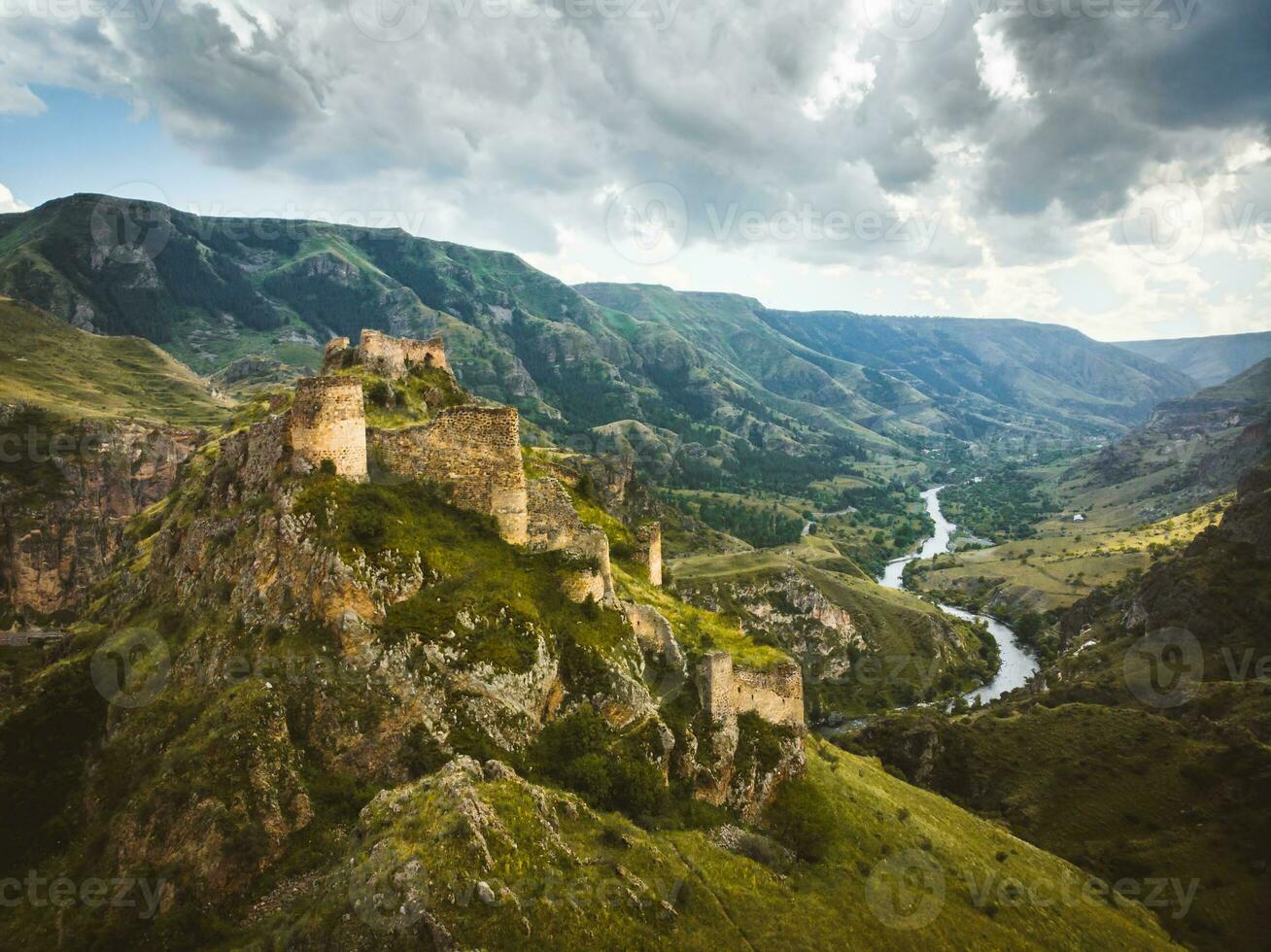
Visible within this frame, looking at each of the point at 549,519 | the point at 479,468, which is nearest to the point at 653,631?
the point at 549,519

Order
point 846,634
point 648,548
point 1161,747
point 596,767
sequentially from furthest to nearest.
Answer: point 846,634 → point 1161,747 → point 648,548 → point 596,767

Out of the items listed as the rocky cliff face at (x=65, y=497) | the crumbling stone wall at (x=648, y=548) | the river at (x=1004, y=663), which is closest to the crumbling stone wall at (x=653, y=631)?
the crumbling stone wall at (x=648, y=548)

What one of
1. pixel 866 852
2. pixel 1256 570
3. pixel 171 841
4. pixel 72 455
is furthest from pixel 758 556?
pixel 171 841

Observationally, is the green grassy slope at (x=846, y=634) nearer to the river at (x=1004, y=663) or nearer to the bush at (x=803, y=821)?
the river at (x=1004, y=663)

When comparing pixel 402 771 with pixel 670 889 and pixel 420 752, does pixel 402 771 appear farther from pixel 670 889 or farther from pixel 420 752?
pixel 670 889

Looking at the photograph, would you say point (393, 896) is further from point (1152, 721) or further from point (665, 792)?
point (1152, 721)

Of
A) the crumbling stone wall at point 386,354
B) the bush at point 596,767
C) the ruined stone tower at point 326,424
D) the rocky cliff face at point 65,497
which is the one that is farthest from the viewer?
the rocky cliff face at point 65,497
